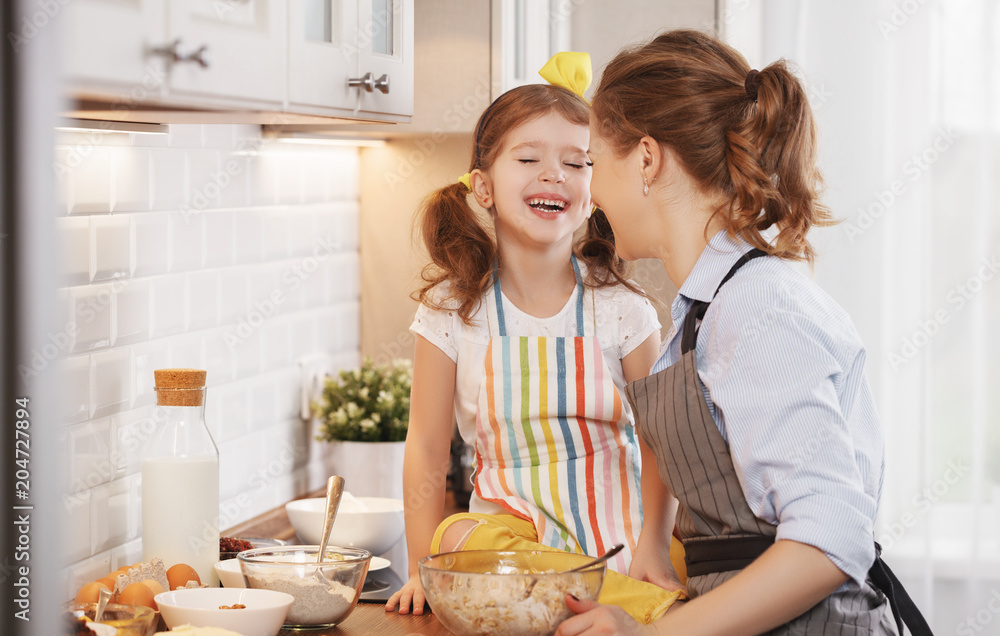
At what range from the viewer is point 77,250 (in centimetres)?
133

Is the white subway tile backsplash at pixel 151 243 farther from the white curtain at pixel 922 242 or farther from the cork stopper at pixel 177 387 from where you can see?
the white curtain at pixel 922 242

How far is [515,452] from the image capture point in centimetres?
148

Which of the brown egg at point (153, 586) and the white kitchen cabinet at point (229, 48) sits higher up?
the white kitchen cabinet at point (229, 48)

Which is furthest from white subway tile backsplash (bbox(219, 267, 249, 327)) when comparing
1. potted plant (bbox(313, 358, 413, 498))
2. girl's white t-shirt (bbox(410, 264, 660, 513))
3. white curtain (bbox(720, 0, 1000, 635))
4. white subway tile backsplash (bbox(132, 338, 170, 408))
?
white curtain (bbox(720, 0, 1000, 635))

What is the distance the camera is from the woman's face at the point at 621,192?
124cm

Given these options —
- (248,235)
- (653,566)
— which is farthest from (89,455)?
(653,566)

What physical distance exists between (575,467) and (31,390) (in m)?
0.97

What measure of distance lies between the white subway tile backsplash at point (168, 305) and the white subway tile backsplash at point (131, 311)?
0.07 ft

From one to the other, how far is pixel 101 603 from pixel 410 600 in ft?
1.27

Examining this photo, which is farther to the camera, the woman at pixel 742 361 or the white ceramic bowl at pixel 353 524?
the white ceramic bowl at pixel 353 524

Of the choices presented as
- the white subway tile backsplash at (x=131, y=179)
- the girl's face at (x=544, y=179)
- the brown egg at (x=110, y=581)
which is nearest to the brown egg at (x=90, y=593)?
the brown egg at (x=110, y=581)

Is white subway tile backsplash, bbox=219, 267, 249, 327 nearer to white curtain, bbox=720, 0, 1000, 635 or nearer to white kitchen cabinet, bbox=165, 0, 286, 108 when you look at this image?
white kitchen cabinet, bbox=165, 0, 286, 108

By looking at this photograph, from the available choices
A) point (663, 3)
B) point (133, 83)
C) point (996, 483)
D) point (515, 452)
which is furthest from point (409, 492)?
point (996, 483)

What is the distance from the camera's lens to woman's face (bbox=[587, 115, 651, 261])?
1.24 m
